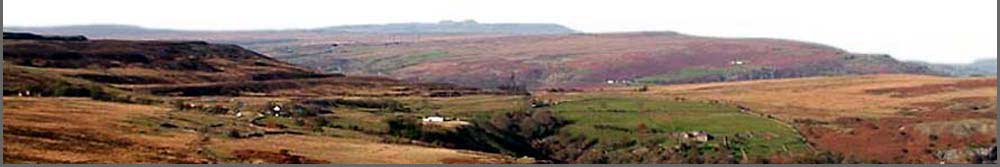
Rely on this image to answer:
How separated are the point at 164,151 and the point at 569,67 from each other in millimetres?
Result: 147067

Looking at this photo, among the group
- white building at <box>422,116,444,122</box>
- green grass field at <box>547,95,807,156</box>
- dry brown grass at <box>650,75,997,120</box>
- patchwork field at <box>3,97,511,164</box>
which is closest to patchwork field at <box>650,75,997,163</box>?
dry brown grass at <box>650,75,997,120</box>

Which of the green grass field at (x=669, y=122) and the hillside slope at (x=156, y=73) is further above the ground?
the hillside slope at (x=156, y=73)

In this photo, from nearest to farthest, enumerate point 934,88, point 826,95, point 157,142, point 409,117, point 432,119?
point 157,142 → point 432,119 → point 409,117 → point 826,95 → point 934,88

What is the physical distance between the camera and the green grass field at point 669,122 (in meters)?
70.6

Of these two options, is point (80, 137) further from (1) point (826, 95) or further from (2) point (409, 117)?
(1) point (826, 95)

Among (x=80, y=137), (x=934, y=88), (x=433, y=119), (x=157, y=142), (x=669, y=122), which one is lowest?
(x=669, y=122)

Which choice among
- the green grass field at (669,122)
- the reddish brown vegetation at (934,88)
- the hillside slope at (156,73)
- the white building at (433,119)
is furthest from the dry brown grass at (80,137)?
the reddish brown vegetation at (934,88)

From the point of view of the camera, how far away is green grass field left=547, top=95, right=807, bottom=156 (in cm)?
7056

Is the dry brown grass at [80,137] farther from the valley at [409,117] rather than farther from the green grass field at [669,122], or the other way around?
the green grass field at [669,122]

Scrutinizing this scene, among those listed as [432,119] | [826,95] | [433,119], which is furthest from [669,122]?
[826,95]

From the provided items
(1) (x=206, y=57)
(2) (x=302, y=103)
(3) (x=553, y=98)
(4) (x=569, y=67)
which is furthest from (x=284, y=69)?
(4) (x=569, y=67)

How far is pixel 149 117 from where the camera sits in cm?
5769

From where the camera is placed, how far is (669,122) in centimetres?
7888

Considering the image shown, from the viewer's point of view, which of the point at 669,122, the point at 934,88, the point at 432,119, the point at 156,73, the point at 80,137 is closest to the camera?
the point at 80,137
